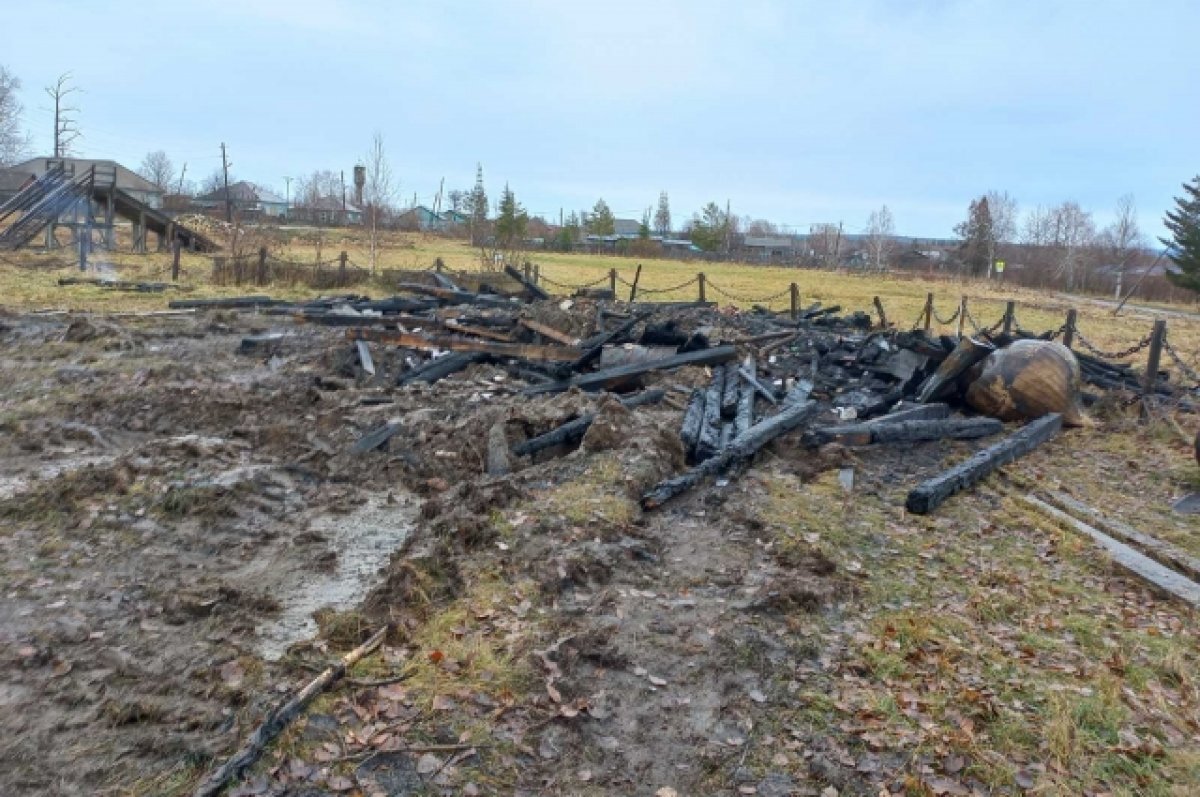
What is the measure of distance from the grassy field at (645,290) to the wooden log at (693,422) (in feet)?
41.6

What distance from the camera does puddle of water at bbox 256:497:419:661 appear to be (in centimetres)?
486

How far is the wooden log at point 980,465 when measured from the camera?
711 centimetres

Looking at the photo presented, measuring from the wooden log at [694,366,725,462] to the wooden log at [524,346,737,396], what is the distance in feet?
1.27

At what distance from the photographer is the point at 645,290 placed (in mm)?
27281

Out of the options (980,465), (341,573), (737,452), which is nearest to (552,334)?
(737,452)

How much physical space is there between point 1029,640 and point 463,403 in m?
7.20

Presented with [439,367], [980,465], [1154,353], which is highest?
[1154,353]

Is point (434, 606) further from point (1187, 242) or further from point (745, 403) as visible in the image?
point (1187, 242)

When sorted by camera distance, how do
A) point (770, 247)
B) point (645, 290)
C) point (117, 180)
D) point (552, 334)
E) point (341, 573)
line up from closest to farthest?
1. point (341, 573)
2. point (552, 334)
3. point (645, 290)
4. point (117, 180)
5. point (770, 247)

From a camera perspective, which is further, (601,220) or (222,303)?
(601,220)

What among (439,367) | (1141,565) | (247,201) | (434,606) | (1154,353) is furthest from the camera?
(247,201)

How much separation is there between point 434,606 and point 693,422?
14.9 feet

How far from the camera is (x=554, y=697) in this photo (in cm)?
411

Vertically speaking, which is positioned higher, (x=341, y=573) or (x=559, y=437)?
(x=559, y=437)
